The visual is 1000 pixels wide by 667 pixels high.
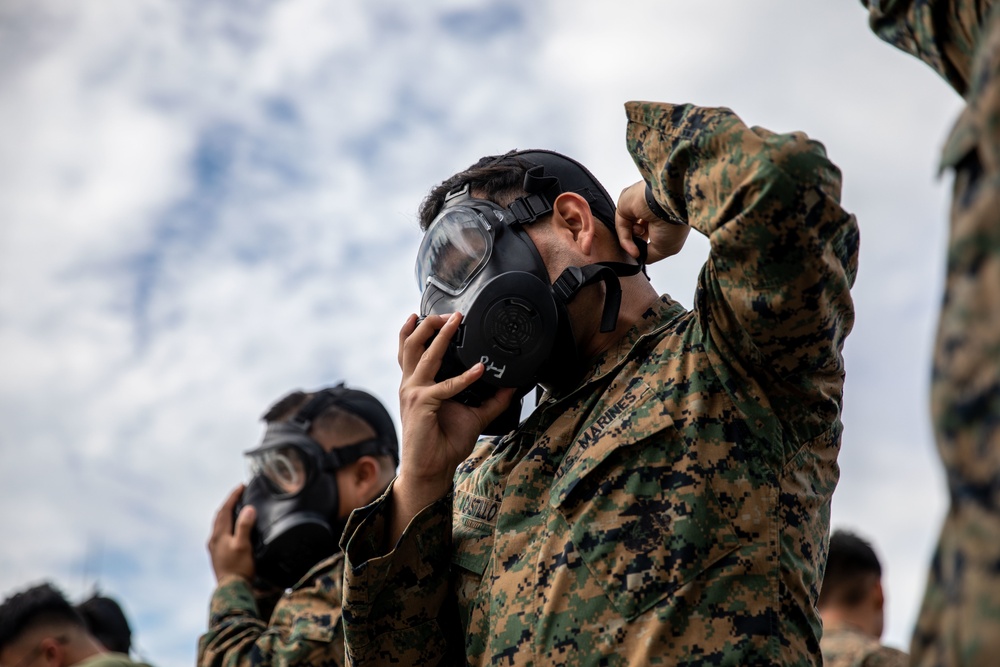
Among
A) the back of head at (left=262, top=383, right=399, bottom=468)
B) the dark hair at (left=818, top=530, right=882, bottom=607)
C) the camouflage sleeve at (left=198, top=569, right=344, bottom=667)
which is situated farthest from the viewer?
the dark hair at (left=818, top=530, right=882, bottom=607)

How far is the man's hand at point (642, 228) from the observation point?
9.90 feet

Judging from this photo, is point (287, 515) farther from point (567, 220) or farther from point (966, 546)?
point (966, 546)

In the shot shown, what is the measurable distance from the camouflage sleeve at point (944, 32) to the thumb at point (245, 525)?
369 centimetres

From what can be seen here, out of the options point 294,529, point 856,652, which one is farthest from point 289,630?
point 856,652

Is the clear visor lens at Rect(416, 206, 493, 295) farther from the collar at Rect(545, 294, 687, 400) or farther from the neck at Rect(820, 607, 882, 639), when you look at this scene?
the neck at Rect(820, 607, 882, 639)

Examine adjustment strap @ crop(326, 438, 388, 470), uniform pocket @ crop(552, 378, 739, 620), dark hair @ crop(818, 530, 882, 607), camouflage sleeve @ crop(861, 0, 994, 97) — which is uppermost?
adjustment strap @ crop(326, 438, 388, 470)

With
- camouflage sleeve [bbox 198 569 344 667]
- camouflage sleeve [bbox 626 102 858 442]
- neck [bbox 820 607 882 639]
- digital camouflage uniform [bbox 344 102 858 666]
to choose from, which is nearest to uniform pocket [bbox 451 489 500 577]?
digital camouflage uniform [bbox 344 102 858 666]

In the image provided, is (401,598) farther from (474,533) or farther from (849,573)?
(849,573)

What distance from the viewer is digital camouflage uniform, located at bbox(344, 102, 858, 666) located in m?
2.35

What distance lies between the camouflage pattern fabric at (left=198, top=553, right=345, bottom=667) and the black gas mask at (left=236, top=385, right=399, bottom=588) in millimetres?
316

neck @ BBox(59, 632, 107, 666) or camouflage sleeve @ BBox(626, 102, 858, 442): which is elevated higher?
Result: neck @ BBox(59, 632, 107, 666)

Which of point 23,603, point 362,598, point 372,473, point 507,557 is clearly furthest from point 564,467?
point 23,603

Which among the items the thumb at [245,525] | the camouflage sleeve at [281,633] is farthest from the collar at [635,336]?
the thumb at [245,525]

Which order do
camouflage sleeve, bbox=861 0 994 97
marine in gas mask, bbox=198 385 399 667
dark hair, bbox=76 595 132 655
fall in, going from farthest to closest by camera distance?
dark hair, bbox=76 595 132 655
marine in gas mask, bbox=198 385 399 667
camouflage sleeve, bbox=861 0 994 97
